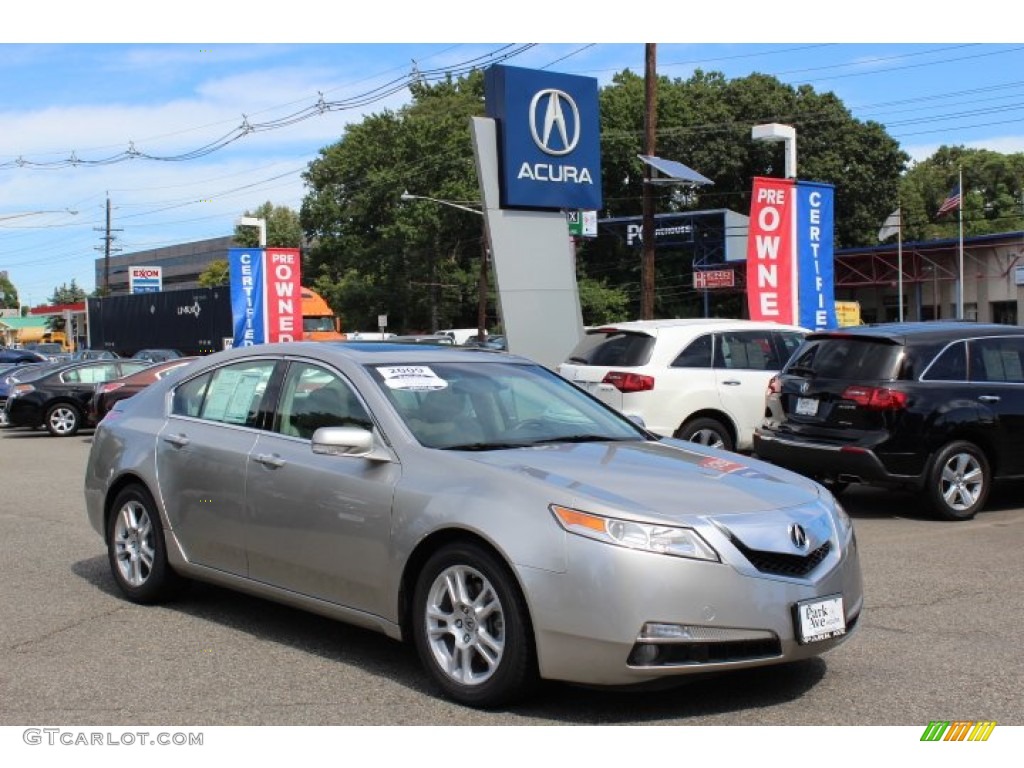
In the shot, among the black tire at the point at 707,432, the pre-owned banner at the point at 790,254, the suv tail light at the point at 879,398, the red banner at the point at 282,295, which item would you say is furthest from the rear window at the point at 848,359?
the red banner at the point at 282,295

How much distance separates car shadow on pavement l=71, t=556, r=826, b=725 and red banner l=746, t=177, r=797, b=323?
13.0 meters

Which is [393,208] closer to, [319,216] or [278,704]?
[319,216]

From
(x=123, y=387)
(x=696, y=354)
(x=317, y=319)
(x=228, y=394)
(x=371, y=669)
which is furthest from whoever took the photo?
(x=317, y=319)

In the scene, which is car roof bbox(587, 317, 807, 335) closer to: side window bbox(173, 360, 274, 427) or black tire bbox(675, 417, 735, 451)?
black tire bbox(675, 417, 735, 451)

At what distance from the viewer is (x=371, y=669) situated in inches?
208

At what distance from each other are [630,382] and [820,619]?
24.2ft

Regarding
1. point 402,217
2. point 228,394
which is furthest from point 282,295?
point 402,217

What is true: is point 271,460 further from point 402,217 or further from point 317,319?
point 402,217

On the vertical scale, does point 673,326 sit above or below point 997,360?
above

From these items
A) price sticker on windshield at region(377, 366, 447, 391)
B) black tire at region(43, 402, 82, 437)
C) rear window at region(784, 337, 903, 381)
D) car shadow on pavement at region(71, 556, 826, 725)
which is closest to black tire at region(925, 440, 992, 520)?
rear window at region(784, 337, 903, 381)

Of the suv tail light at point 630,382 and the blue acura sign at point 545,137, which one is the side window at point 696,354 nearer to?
the suv tail light at point 630,382

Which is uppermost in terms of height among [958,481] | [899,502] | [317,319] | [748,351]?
[317,319]

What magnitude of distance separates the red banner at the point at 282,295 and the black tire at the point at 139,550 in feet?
70.1

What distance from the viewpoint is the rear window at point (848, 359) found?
9.45 metres
